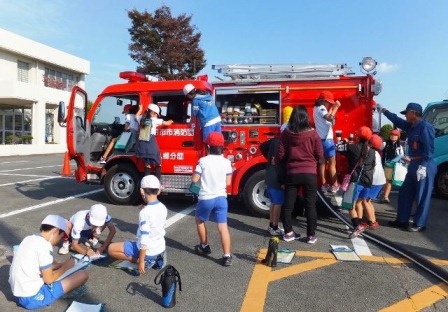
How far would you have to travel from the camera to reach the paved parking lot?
3641 millimetres

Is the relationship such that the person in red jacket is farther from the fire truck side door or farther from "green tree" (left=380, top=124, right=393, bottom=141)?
"green tree" (left=380, top=124, right=393, bottom=141)

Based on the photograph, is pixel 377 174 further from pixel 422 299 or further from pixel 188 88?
pixel 188 88

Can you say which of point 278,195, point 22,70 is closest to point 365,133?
point 278,195

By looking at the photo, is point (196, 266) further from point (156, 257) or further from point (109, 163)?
point (109, 163)

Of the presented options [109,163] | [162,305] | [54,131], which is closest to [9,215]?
[109,163]

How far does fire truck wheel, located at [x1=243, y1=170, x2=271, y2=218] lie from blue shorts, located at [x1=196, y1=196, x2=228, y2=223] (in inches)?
88.5

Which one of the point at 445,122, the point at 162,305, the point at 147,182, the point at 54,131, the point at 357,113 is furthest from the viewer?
the point at 54,131

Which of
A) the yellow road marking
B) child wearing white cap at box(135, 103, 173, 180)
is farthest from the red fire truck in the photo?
the yellow road marking

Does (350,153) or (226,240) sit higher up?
(350,153)

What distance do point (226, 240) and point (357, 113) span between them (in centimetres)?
349

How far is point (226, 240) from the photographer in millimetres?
4520

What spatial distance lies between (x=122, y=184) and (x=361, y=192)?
4.51 meters

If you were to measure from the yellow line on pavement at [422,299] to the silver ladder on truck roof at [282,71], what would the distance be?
152 inches

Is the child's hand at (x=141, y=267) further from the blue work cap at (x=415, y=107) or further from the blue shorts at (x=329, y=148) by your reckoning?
the blue work cap at (x=415, y=107)
